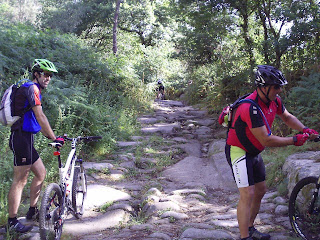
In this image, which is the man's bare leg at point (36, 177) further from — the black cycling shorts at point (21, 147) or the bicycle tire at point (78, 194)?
the bicycle tire at point (78, 194)

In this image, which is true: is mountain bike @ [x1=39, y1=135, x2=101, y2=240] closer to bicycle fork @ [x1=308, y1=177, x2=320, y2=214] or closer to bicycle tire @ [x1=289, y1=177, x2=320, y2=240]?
bicycle tire @ [x1=289, y1=177, x2=320, y2=240]

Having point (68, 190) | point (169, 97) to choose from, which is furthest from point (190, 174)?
point (169, 97)

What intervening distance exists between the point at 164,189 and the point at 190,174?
1.21 metres

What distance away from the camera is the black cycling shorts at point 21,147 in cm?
387

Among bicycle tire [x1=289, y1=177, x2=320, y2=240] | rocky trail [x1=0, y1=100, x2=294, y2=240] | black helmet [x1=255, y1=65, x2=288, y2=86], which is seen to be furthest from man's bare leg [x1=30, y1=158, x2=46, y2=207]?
bicycle tire [x1=289, y1=177, x2=320, y2=240]

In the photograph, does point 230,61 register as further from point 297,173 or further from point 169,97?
point 169,97

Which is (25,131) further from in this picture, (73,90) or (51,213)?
(73,90)

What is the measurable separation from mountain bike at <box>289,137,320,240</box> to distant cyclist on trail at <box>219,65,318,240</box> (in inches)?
23.2

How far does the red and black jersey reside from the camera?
10.4 feet

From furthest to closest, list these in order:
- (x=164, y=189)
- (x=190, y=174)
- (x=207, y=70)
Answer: (x=207, y=70), (x=190, y=174), (x=164, y=189)

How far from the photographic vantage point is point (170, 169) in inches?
305

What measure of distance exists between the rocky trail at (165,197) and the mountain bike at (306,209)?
0.74 ft

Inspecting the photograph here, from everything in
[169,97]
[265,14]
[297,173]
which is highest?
[265,14]

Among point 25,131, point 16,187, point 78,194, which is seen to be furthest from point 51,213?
point 78,194
